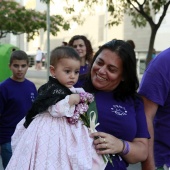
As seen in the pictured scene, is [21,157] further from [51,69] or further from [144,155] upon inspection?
[144,155]

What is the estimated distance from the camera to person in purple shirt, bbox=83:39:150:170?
7.11 ft

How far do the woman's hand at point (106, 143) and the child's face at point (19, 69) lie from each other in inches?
98.0

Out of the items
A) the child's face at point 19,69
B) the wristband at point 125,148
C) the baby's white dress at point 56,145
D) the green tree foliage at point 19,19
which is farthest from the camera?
the green tree foliage at point 19,19

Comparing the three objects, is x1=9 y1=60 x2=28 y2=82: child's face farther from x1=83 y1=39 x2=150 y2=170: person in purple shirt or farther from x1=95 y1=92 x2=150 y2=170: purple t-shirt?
x1=95 y1=92 x2=150 y2=170: purple t-shirt

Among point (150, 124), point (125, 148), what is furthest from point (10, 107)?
point (125, 148)

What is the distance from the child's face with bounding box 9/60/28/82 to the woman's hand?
8.17 feet

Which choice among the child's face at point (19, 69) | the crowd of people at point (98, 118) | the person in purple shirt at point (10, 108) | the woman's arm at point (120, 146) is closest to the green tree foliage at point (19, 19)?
the child's face at point (19, 69)

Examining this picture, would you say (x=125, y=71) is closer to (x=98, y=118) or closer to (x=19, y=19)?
(x=98, y=118)

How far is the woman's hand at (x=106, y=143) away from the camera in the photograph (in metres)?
2.05

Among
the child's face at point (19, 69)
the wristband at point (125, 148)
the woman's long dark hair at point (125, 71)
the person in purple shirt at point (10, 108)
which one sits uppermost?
the woman's long dark hair at point (125, 71)

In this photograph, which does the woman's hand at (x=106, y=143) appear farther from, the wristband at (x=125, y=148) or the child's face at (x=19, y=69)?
the child's face at (x=19, y=69)

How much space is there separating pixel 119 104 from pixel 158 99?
10.3 inches

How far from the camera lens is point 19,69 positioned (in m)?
4.48

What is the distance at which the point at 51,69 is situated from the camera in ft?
7.26
